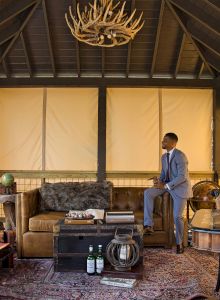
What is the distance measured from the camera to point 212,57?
7.80 meters

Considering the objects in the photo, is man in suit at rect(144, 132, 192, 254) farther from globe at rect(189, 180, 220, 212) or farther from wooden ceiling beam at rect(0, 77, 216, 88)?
wooden ceiling beam at rect(0, 77, 216, 88)

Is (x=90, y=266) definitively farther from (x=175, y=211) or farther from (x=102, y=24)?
(x=102, y=24)

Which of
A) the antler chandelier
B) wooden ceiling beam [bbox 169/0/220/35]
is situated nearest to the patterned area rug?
the antler chandelier

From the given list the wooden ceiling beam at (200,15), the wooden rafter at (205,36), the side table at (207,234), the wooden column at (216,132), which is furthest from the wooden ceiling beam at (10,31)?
the side table at (207,234)

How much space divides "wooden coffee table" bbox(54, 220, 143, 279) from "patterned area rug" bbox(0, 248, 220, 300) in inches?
5.2

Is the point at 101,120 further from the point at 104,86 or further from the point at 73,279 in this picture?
the point at 73,279

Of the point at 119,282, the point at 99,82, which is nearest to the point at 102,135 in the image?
the point at 99,82

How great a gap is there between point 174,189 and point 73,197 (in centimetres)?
156

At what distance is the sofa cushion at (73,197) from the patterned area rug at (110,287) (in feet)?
3.46

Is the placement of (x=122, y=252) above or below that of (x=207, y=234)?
below

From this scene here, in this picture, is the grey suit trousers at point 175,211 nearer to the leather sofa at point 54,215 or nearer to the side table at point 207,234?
the leather sofa at point 54,215

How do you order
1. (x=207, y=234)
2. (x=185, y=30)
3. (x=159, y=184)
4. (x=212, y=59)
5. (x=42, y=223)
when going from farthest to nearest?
(x=212, y=59)
(x=185, y=30)
(x=159, y=184)
(x=42, y=223)
(x=207, y=234)

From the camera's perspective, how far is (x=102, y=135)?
841 cm

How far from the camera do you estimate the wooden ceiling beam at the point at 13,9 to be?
6.45m
